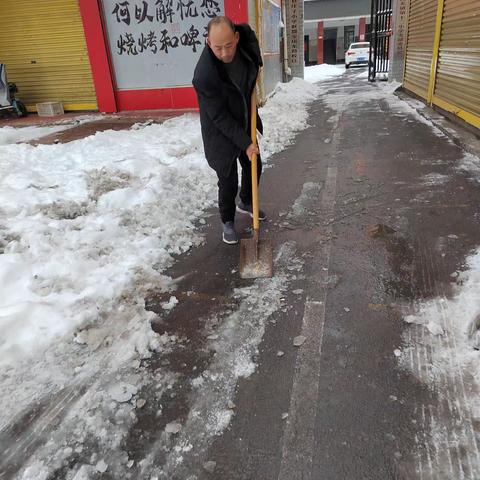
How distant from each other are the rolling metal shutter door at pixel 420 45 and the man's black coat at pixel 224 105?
26.5 feet

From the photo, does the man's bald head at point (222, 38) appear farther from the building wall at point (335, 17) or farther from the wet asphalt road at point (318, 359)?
the building wall at point (335, 17)

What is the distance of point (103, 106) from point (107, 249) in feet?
27.4

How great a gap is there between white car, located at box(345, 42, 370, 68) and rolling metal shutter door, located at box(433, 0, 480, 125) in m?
22.0

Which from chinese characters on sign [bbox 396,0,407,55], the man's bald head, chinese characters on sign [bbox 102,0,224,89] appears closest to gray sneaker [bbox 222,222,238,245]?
the man's bald head

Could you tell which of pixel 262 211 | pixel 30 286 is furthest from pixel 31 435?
pixel 262 211

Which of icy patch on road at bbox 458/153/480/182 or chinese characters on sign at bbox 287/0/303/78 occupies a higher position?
chinese characters on sign at bbox 287/0/303/78

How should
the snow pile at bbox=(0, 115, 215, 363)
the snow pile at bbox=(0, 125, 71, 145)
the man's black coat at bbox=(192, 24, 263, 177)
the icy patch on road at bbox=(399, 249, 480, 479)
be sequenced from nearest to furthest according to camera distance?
the icy patch on road at bbox=(399, 249, 480, 479)
the snow pile at bbox=(0, 115, 215, 363)
the man's black coat at bbox=(192, 24, 263, 177)
the snow pile at bbox=(0, 125, 71, 145)

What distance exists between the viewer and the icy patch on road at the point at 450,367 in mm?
1784

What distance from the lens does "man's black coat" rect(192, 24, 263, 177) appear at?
10.1 feet

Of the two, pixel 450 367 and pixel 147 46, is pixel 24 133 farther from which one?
pixel 450 367

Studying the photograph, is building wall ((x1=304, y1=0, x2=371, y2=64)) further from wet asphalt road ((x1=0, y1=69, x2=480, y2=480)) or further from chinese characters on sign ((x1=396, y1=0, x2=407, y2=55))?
wet asphalt road ((x1=0, y1=69, x2=480, y2=480))

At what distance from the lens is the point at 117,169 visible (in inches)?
217

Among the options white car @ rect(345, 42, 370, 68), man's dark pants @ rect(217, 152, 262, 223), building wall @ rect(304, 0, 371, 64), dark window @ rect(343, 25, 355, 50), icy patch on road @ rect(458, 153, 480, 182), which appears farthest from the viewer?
dark window @ rect(343, 25, 355, 50)

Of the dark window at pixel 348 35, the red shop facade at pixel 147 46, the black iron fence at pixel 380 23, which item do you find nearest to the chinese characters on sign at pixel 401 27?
the black iron fence at pixel 380 23
